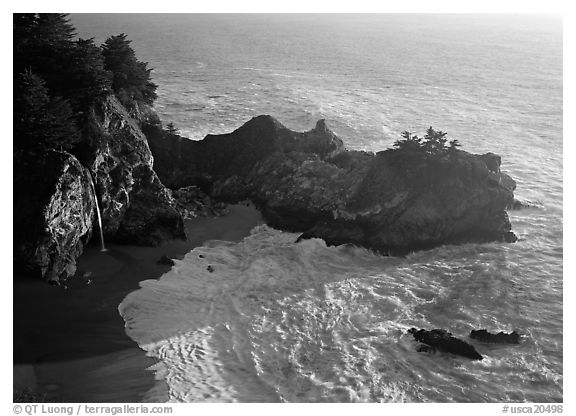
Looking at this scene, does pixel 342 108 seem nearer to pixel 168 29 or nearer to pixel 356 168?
pixel 356 168

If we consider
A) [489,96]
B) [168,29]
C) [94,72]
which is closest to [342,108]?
[489,96]

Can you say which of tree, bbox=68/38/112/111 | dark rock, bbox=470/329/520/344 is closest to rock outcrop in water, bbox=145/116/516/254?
dark rock, bbox=470/329/520/344

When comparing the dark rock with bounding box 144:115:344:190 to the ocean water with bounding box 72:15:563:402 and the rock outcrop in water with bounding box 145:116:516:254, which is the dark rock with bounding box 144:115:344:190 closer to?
the rock outcrop in water with bounding box 145:116:516:254

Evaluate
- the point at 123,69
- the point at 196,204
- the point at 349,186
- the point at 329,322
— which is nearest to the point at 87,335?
the point at 329,322

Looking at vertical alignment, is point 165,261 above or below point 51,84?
below

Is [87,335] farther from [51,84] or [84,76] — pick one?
[84,76]

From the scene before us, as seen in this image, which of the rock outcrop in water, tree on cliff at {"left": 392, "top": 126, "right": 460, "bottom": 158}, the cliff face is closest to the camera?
the cliff face

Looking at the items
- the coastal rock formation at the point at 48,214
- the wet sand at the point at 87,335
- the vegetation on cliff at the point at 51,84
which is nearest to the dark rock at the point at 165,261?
the wet sand at the point at 87,335

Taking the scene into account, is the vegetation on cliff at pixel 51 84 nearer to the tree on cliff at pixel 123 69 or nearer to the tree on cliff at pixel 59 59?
the tree on cliff at pixel 59 59
